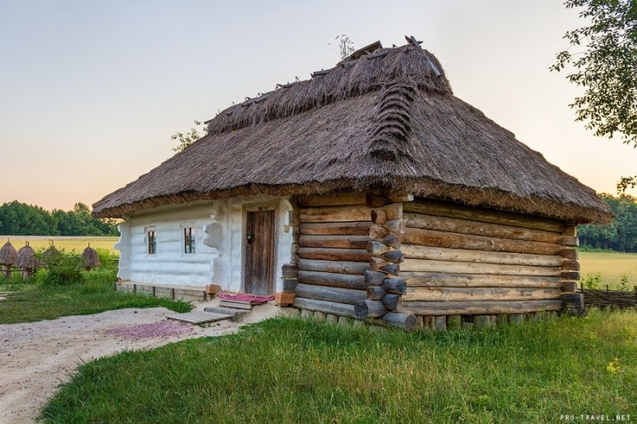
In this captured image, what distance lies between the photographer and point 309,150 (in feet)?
28.8

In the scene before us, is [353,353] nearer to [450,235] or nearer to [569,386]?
[569,386]

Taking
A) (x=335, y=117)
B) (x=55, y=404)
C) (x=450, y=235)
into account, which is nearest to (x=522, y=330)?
(x=450, y=235)

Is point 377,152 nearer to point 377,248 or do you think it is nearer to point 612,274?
point 377,248

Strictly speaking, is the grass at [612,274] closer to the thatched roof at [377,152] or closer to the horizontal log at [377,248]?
the thatched roof at [377,152]

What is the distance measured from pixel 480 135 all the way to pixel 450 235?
8.76ft

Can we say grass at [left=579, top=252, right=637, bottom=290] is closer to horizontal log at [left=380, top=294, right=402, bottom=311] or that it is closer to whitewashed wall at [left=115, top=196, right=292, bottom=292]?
horizontal log at [left=380, top=294, right=402, bottom=311]

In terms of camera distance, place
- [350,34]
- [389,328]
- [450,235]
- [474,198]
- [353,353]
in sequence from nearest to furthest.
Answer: [353,353], [389,328], [474,198], [450,235], [350,34]

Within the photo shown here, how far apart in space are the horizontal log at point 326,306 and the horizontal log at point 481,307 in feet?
2.96

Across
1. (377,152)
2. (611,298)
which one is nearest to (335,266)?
(377,152)

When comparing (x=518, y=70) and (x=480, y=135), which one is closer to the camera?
(x=480, y=135)

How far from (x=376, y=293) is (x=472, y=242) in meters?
2.29

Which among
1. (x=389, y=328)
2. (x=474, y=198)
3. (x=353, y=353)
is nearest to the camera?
(x=353, y=353)

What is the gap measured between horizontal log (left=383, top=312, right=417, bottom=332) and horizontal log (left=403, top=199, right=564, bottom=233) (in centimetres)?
160

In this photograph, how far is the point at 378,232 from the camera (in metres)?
7.55
